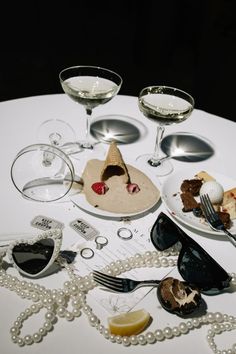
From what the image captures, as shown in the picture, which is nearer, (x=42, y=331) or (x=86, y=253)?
(x=42, y=331)

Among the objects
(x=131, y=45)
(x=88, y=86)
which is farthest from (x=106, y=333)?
(x=131, y=45)

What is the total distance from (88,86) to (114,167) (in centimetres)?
30

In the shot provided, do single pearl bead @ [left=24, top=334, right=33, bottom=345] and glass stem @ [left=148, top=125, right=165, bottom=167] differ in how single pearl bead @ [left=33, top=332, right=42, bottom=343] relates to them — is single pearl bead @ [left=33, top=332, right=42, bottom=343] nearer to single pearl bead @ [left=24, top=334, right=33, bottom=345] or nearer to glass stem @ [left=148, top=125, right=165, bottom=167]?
single pearl bead @ [left=24, top=334, right=33, bottom=345]

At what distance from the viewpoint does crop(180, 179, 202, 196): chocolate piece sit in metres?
0.90

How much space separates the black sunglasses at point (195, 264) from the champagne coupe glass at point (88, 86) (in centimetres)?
41

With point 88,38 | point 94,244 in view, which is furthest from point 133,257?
point 88,38

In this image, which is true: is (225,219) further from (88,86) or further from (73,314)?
(88,86)

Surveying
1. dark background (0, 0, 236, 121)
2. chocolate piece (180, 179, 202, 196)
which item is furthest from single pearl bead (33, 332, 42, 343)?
dark background (0, 0, 236, 121)

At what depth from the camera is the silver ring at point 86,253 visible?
72 cm

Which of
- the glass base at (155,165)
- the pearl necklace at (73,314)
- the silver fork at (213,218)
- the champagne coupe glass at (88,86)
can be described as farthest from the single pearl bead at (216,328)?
the champagne coupe glass at (88,86)

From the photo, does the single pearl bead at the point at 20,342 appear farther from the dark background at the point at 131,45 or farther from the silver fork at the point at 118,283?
the dark background at the point at 131,45

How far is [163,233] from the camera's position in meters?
0.75

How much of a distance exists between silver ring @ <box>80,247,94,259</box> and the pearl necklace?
0.04m

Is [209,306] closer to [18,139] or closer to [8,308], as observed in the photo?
[8,308]
